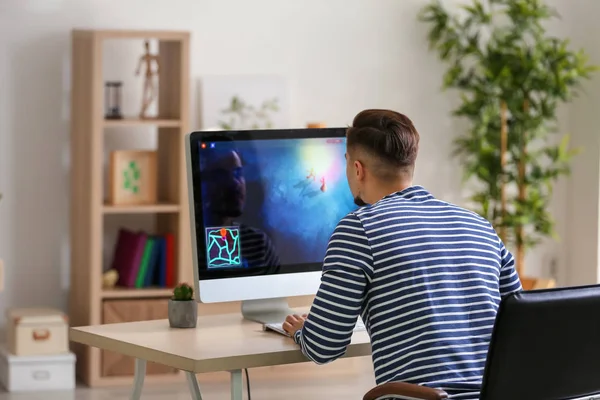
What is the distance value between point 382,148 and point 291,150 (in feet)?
1.78

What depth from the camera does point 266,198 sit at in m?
2.95

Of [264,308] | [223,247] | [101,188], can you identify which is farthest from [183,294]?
[101,188]

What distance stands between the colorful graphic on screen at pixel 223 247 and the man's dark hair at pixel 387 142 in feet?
1.75

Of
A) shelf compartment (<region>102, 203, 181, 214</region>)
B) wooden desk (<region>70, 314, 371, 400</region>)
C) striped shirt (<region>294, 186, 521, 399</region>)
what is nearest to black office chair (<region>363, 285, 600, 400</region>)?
striped shirt (<region>294, 186, 521, 399</region>)

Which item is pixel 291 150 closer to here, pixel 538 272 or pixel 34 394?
pixel 34 394

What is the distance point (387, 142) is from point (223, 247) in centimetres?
63

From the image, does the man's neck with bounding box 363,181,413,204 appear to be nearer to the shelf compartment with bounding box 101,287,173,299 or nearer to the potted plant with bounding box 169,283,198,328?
the potted plant with bounding box 169,283,198,328

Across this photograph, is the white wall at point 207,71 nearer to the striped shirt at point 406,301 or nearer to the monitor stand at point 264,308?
the monitor stand at point 264,308

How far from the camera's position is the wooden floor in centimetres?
475

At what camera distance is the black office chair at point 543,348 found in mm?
2100

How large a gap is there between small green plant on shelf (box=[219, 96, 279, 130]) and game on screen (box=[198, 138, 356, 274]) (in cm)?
237

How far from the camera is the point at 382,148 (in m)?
2.50

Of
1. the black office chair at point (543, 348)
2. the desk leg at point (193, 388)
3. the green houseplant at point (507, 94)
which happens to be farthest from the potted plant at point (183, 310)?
the green houseplant at point (507, 94)

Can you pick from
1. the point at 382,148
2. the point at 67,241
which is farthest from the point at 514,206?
the point at 382,148
